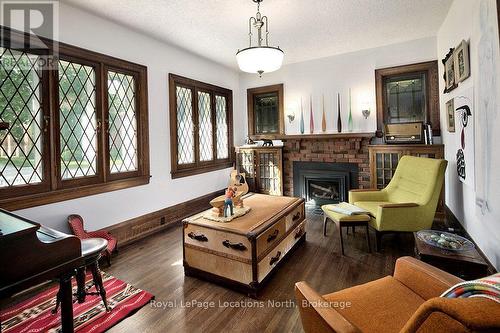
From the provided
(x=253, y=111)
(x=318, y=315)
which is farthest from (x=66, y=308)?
(x=253, y=111)

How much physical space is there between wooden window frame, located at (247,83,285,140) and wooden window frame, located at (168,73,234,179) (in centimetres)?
43

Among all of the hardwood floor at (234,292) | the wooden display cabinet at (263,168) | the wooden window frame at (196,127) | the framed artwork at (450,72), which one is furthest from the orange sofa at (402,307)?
the wooden display cabinet at (263,168)

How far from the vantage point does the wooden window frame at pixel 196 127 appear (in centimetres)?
387

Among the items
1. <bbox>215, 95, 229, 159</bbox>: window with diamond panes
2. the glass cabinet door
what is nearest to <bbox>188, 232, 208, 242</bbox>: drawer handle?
<bbox>215, 95, 229, 159</bbox>: window with diamond panes

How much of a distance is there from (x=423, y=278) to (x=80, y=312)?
2303mm

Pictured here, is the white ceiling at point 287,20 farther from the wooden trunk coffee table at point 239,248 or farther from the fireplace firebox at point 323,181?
the wooden trunk coffee table at point 239,248

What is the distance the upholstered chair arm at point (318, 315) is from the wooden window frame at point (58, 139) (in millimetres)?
2579

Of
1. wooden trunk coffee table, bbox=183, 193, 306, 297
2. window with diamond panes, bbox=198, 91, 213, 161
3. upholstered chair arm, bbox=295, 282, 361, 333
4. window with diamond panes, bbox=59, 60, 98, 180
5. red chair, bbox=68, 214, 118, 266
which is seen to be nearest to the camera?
upholstered chair arm, bbox=295, 282, 361, 333

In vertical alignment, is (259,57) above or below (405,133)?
above

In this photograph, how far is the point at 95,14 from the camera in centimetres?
287

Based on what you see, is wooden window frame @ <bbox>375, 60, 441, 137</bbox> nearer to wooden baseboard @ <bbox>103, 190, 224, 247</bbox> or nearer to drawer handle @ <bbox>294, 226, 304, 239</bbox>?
drawer handle @ <bbox>294, 226, 304, 239</bbox>

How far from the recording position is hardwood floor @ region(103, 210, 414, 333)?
1.75 metres

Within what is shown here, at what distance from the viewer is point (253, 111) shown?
5.43 m

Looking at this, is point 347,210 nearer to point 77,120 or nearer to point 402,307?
point 402,307
